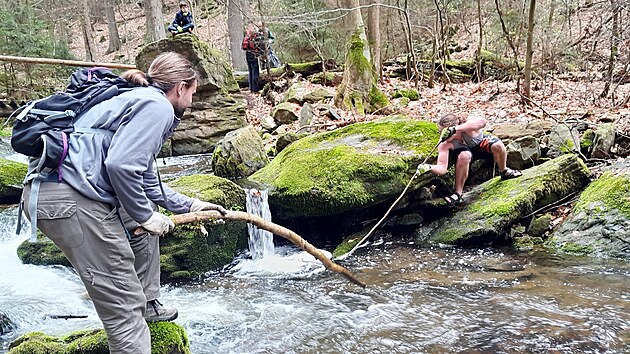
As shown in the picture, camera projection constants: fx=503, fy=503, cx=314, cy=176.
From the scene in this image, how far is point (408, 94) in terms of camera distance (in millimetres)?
13516

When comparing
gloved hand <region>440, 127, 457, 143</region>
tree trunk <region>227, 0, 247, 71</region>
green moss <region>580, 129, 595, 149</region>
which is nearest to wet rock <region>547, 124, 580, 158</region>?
green moss <region>580, 129, 595, 149</region>

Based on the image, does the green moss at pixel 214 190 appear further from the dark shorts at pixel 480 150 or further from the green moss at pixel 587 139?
the green moss at pixel 587 139

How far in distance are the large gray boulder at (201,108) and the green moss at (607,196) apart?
8.32 meters

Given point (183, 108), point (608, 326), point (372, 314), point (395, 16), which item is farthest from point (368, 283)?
point (395, 16)

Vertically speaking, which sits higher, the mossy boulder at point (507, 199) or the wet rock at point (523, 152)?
the wet rock at point (523, 152)

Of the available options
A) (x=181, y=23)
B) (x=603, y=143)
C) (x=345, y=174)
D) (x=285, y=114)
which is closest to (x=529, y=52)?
(x=603, y=143)

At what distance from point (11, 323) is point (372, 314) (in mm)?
3564

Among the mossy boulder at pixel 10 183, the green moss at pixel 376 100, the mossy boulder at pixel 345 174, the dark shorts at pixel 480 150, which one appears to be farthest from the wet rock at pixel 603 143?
the mossy boulder at pixel 10 183

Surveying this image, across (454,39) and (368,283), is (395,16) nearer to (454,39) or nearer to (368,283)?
(454,39)

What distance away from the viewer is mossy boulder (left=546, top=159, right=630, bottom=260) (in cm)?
592

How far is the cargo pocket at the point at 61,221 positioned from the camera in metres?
2.56

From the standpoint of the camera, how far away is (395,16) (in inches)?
681

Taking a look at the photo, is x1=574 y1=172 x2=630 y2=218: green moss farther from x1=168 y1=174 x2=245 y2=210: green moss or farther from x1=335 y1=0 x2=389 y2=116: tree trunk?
x1=335 y1=0 x2=389 y2=116: tree trunk

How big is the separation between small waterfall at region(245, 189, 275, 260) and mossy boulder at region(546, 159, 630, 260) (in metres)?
3.70
